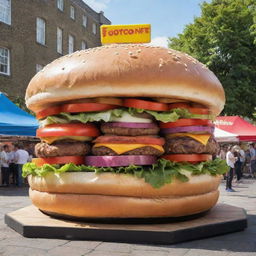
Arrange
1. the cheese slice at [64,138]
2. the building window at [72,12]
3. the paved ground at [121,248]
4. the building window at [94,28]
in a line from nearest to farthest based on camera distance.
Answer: the paved ground at [121,248] → the cheese slice at [64,138] → the building window at [72,12] → the building window at [94,28]

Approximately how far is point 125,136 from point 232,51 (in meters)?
22.2

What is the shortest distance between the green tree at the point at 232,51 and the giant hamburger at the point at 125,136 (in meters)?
20.6

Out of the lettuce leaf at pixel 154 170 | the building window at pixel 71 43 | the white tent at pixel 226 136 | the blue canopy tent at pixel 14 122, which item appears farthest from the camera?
the building window at pixel 71 43

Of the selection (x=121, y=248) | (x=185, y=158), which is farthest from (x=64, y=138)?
(x=121, y=248)

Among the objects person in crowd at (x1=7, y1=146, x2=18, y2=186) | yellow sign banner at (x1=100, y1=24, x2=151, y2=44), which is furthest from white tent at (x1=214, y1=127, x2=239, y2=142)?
yellow sign banner at (x1=100, y1=24, x2=151, y2=44)

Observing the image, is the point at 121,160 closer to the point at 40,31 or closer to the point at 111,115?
the point at 111,115

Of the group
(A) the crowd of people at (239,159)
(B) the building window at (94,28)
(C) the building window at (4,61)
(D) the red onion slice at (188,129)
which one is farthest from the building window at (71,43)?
(D) the red onion slice at (188,129)

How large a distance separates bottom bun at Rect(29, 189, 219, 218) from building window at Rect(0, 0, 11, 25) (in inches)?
838

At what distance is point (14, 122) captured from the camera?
45.8 ft

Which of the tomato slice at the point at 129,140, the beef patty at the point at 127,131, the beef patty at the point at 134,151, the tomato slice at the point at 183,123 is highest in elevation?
the tomato slice at the point at 183,123

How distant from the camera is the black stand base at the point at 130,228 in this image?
4.62m

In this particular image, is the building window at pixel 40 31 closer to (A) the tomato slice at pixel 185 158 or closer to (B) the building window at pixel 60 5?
(B) the building window at pixel 60 5

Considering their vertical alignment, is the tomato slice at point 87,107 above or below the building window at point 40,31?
below

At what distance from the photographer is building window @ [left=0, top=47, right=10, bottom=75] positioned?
79.2 ft
